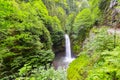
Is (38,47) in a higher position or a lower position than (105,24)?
lower

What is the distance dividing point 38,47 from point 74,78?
6.00 metres

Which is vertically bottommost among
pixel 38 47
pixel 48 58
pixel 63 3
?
pixel 48 58

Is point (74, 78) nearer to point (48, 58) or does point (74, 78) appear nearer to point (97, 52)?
point (97, 52)

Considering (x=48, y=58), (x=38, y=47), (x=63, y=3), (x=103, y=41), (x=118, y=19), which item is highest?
(x=63, y=3)

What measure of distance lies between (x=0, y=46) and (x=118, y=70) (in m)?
4.99

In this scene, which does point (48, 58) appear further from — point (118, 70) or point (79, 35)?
point (79, 35)

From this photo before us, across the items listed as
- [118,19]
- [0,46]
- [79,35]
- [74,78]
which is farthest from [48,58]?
[79,35]

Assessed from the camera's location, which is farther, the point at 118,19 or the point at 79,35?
the point at 79,35

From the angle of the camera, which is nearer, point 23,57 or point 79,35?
point 23,57

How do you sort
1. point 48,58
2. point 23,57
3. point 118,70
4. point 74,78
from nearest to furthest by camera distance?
point 118,70 < point 74,78 < point 23,57 < point 48,58

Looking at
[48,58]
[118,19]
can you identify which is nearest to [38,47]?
[48,58]

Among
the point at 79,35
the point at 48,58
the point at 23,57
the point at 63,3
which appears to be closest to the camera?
the point at 23,57

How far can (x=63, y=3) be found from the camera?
48281mm

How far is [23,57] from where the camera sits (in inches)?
446
